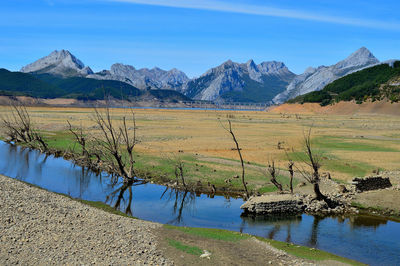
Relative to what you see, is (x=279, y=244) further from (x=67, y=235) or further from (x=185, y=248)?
(x=67, y=235)

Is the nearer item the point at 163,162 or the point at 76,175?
the point at 76,175

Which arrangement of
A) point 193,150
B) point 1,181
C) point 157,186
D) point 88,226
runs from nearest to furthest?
point 88,226 → point 1,181 → point 157,186 → point 193,150

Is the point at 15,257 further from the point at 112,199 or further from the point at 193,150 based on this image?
the point at 193,150

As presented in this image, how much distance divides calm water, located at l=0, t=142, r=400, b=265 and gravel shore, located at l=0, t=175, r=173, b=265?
4560mm

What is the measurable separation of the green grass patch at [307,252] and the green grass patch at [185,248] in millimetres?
4187

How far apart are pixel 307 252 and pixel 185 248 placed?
6.05 metres

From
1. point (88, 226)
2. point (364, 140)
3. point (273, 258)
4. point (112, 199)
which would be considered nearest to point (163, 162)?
point (112, 199)

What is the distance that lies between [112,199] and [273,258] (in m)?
16.0

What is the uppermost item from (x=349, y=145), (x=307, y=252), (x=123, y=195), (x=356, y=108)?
(x=356, y=108)

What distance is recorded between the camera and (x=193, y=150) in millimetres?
48469

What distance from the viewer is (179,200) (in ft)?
94.5

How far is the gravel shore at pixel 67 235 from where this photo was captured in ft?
50.6

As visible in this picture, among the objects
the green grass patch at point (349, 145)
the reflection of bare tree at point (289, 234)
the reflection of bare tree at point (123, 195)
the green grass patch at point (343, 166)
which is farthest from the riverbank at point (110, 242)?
the green grass patch at point (349, 145)

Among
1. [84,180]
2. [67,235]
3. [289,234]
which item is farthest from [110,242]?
[84,180]
